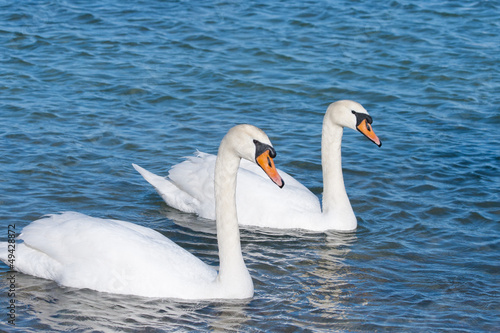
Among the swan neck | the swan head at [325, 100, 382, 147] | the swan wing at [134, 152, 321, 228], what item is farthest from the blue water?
the swan head at [325, 100, 382, 147]

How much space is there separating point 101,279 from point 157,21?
11.4 m

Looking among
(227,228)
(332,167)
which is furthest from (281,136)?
(227,228)

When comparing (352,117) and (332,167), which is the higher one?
(352,117)

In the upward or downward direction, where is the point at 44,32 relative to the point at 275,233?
upward

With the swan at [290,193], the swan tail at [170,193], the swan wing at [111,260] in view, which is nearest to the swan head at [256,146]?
the swan wing at [111,260]

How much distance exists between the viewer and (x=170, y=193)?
10.0 metres

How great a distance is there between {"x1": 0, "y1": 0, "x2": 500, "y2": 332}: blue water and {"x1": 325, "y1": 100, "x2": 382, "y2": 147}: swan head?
3.87 ft

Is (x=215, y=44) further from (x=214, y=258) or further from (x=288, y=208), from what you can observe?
(x=214, y=258)

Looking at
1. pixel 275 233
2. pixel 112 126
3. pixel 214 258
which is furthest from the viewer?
pixel 112 126

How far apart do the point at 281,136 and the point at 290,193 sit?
8.77 ft

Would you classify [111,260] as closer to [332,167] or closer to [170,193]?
[170,193]

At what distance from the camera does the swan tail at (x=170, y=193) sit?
32.7 ft

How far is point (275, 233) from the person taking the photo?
9.37 meters

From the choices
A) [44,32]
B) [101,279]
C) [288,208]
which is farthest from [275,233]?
[44,32]
